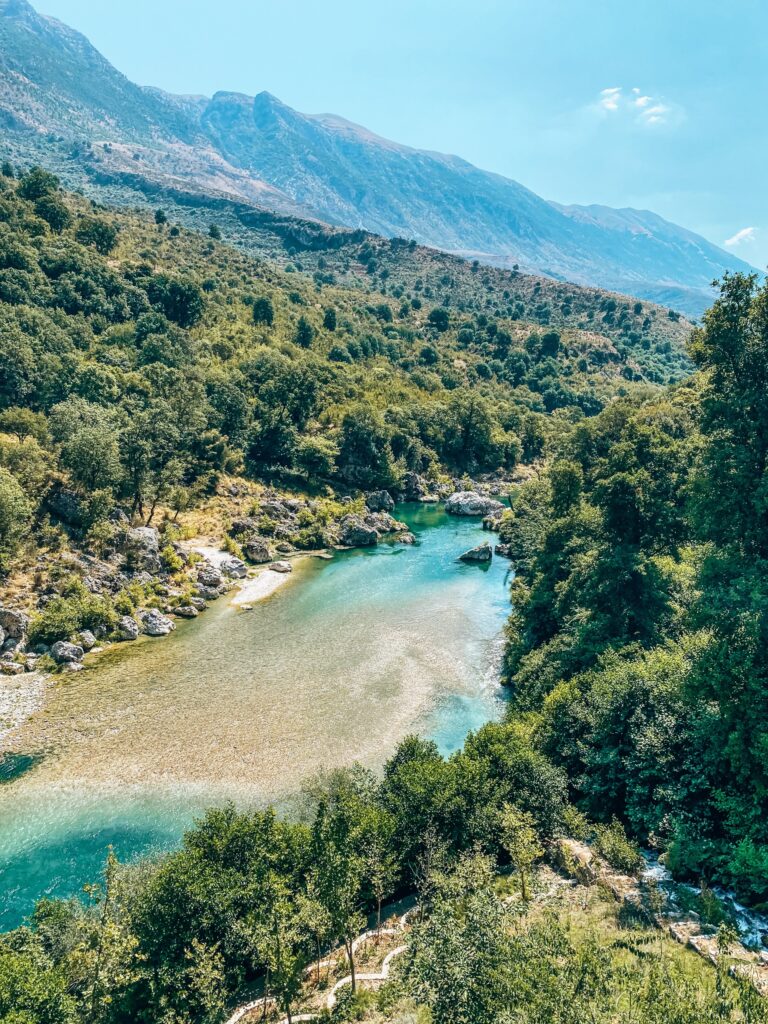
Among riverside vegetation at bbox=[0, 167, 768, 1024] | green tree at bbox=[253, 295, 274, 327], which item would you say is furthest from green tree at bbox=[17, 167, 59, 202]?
green tree at bbox=[253, 295, 274, 327]

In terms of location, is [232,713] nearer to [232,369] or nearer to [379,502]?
[379,502]

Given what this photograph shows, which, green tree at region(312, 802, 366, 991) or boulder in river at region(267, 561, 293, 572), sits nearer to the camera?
green tree at region(312, 802, 366, 991)

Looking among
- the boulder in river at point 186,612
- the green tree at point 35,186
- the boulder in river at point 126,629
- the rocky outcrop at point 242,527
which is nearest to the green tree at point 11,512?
the boulder in river at point 126,629

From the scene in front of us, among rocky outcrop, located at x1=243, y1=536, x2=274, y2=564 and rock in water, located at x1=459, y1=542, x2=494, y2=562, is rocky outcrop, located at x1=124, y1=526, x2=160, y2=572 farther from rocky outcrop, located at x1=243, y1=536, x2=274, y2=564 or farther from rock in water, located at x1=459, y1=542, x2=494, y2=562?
rock in water, located at x1=459, y1=542, x2=494, y2=562

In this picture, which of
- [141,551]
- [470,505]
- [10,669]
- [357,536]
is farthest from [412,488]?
[10,669]

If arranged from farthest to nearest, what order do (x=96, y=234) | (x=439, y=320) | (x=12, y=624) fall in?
(x=439, y=320), (x=96, y=234), (x=12, y=624)

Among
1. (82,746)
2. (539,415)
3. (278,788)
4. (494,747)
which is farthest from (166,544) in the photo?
(539,415)
